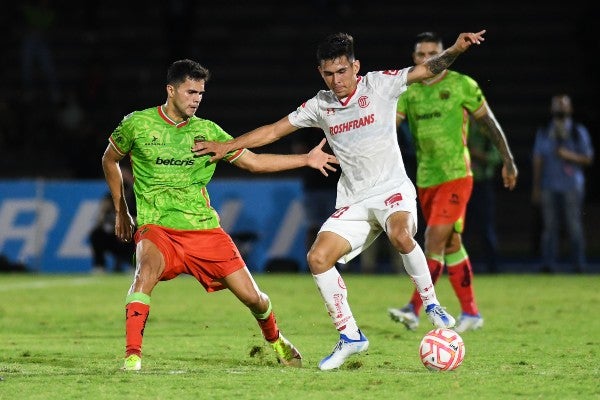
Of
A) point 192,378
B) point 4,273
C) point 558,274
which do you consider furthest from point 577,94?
point 192,378

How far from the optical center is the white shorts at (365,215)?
8547 millimetres

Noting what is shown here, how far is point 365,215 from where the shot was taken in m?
8.60

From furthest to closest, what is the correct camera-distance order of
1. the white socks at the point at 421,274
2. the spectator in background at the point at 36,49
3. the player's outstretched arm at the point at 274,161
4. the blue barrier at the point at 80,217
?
the spectator in background at the point at 36,49 < the blue barrier at the point at 80,217 < the white socks at the point at 421,274 < the player's outstretched arm at the point at 274,161

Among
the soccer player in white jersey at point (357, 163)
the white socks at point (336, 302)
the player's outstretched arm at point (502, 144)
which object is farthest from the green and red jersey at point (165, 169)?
the player's outstretched arm at point (502, 144)

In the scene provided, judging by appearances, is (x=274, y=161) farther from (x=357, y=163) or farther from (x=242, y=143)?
(x=357, y=163)

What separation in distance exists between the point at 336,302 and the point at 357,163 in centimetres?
94

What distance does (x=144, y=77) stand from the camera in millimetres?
25469

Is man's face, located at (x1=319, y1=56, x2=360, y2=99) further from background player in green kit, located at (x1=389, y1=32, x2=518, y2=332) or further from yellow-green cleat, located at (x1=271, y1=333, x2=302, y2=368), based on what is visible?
background player in green kit, located at (x1=389, y1=32, x2=518, y2=332)

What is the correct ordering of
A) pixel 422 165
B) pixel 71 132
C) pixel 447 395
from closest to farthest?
pixel 447 395
pixel 422 165
pixel 71 132

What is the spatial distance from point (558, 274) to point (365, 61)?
357 inches

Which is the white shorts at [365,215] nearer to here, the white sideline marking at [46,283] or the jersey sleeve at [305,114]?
the jersey sleeve at [305,114]

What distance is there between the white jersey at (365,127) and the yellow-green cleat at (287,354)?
1030mm

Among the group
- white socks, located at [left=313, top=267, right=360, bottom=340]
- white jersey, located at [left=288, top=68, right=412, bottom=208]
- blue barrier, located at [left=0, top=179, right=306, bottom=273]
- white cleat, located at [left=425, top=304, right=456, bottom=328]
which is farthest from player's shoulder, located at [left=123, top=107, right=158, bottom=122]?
blue barrier, located at [left=0, top=179, right=306, bottom=273]

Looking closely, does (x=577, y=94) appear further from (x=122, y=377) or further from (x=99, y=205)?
(x=122, y=377)
